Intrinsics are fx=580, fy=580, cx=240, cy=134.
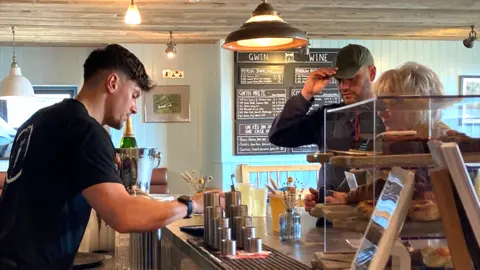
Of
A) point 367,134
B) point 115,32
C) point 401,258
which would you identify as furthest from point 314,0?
point 401,258

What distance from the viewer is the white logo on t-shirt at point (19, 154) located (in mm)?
1646

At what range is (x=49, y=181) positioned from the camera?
63.7 inches

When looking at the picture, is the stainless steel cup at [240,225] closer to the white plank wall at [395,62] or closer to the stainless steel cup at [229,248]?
the stainless steel cup at [229,248]

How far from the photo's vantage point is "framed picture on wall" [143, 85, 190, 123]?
658 cm

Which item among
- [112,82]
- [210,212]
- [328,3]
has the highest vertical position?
[328,3]

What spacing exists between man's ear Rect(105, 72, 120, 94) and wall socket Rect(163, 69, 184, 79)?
15.7 feet

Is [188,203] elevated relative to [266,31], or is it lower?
lower

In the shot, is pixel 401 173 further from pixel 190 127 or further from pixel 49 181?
pixel 190 127

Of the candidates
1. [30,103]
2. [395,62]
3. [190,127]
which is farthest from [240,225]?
[30,103]

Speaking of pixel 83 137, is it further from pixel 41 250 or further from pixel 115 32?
pixel 115 32

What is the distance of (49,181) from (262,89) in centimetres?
482

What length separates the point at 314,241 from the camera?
6.63 ft

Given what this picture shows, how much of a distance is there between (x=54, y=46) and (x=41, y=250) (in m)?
5.29

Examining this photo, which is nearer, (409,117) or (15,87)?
(409,117)
